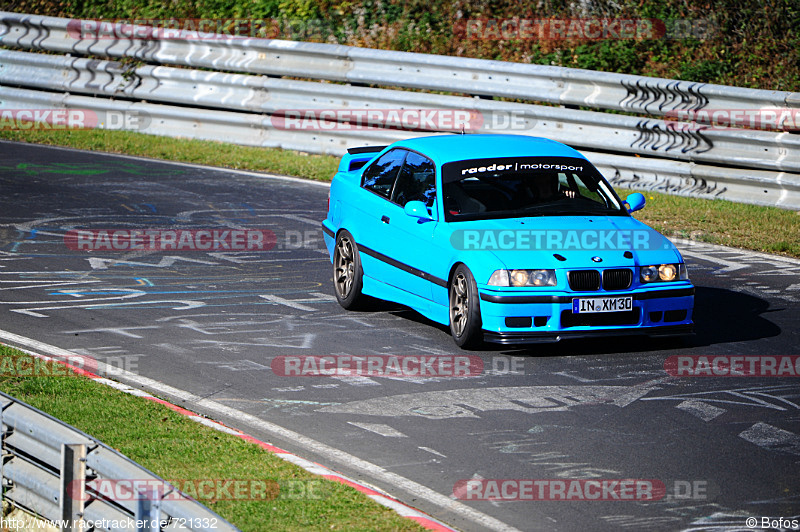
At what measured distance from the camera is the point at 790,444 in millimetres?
7012

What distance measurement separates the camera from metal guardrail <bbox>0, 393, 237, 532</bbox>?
4805 mm

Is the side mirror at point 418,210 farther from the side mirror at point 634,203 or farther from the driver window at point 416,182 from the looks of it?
the side mirror at point 634,203

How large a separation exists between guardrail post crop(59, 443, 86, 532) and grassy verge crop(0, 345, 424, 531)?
0.72 m

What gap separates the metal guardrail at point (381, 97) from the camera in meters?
15.1

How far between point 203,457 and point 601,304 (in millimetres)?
3518

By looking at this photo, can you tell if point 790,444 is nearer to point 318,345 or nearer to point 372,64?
point 318,345

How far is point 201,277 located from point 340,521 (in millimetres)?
6434

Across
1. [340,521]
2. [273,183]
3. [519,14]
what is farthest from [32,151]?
[340,521]

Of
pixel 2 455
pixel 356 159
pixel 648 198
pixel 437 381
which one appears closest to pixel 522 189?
pixel 437 381

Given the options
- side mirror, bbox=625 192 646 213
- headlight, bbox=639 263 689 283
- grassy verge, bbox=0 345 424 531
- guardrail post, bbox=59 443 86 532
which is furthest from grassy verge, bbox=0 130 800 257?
guardrail post, bbox=59 443 86 532

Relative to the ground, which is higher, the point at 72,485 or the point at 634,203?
the point at 634,203

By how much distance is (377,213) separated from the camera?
10484 millimetres

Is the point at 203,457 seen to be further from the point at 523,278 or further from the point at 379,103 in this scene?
the point at 379,103

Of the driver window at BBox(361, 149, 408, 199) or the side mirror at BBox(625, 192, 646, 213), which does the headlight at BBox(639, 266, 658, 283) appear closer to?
the side mirror at BBox(625, 192, 646, 213)
